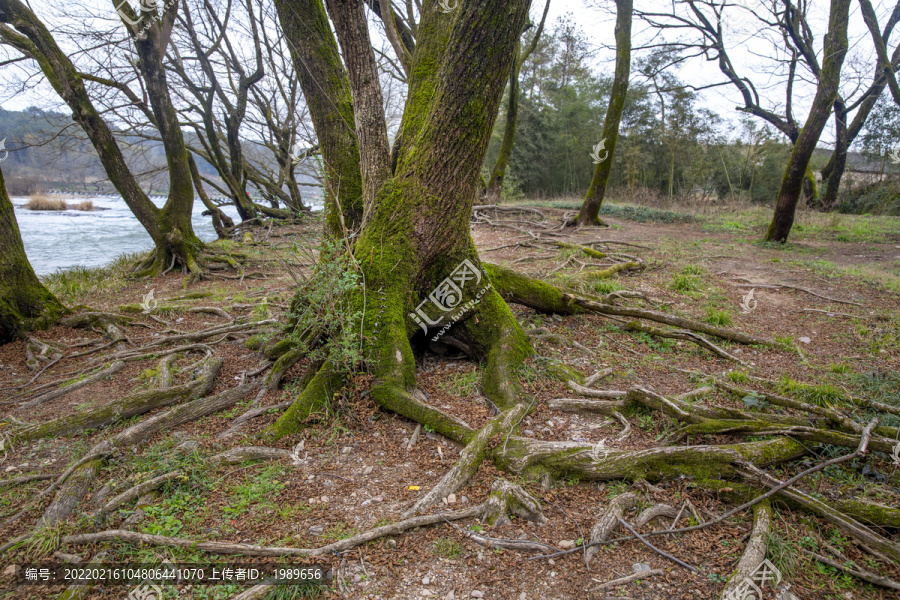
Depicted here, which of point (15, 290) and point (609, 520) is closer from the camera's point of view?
point (609, 520)

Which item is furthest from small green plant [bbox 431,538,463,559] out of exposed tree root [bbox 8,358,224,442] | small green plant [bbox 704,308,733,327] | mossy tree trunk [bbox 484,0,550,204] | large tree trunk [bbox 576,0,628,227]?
mossy tree trunk [bbox 484,0,550,204]

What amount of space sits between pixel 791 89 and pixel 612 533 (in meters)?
17.6

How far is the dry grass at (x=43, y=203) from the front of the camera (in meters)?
20.4

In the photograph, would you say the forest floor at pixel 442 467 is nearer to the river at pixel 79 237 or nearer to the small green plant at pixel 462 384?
the small green plant at pixel 462 384

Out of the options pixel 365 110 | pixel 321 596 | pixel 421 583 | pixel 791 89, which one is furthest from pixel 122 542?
pixel 791 89

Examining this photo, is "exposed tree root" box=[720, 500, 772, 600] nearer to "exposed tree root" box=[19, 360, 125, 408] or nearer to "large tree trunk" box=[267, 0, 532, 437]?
"large tree trunk" box=[267, 0, 532, 437]

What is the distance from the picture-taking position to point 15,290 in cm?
440

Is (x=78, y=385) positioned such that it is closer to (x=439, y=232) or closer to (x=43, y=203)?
(x=439, y=232)

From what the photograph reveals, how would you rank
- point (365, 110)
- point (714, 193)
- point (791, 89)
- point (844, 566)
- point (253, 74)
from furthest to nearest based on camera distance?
point (714, 193), point (791, 89), point (253, 74), point (365, 110), point (844, 566)

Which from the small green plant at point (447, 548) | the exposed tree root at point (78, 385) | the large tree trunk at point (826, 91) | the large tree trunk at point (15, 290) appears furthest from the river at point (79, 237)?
the large tree trunk at point (826, 91)

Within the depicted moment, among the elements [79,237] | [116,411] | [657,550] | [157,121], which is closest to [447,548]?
[657,550]

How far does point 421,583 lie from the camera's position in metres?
1.88

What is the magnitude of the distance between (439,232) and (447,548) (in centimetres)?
227

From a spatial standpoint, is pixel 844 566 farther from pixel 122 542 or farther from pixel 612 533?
pixel 122 542
